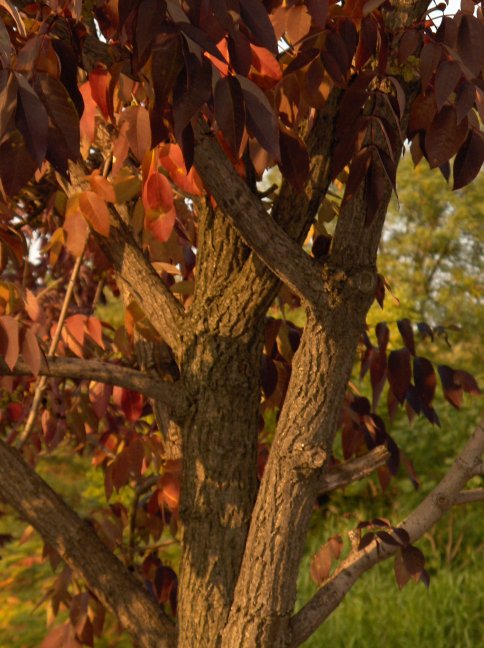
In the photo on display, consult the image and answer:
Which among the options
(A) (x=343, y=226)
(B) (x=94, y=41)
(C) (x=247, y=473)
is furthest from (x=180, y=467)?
(B) (x=94, y=41)

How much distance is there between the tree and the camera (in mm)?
1382

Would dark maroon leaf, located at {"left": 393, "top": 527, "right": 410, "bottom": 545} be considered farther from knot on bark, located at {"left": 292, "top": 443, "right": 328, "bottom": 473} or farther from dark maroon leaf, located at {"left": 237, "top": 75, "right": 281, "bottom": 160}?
dark maroon leaf, located at {"left": 237, "top": 75, "right": 281, "bottom": 160}

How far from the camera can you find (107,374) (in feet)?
6.72

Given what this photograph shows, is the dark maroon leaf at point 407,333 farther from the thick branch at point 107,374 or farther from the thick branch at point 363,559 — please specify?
the thick branch at point 107,374

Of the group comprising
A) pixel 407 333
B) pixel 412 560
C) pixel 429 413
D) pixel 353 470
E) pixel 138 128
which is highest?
pixel 138 128

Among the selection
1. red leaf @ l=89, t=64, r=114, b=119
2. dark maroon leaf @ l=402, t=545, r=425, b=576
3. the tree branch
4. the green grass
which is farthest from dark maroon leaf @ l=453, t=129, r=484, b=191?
the green grass

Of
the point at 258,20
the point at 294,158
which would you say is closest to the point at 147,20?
the point at 258,20

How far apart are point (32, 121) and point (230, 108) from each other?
314 mm

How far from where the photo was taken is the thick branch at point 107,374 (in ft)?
6.63

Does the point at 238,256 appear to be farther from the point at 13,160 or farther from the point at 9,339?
the point at 13,160

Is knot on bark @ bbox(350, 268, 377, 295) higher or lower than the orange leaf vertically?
lower

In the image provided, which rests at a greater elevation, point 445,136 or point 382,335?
point 445,136

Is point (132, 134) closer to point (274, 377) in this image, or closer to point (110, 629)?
point (274, 377)

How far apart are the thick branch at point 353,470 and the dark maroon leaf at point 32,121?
1.38 meters
